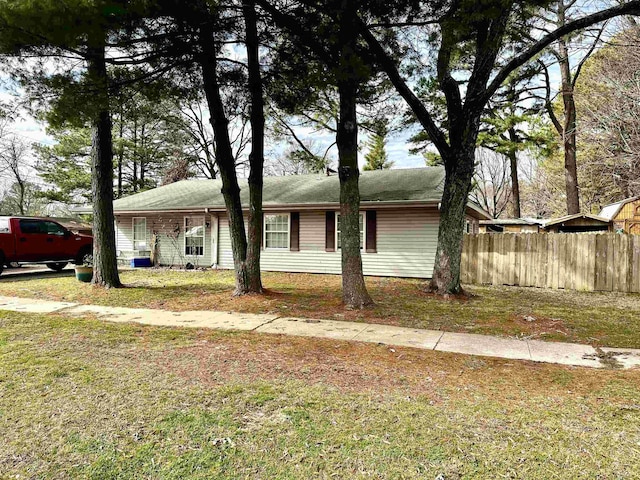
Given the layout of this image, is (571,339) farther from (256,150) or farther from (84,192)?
(84,192)

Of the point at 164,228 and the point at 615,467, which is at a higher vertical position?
the point at 164,228

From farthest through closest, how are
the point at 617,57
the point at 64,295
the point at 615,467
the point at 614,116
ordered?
Result: the point at 617,57 → the point at 614,116 → the point at 64,295 → the point at 615,467

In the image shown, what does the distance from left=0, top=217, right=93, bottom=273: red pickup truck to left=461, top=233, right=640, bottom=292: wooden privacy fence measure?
43.4 ft

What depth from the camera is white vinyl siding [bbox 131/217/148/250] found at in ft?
55.2

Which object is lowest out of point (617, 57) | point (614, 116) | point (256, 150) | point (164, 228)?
point (164, 228)

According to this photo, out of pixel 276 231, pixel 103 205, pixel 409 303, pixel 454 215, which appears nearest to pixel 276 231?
pixel 276 231

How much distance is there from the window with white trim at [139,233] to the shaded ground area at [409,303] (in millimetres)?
5012

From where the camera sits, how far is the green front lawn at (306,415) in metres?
2.41

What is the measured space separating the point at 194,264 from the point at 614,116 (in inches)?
569

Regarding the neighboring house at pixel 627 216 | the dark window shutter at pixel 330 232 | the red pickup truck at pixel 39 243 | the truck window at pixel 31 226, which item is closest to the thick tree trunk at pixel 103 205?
the red pickup truck at pixel 39 243

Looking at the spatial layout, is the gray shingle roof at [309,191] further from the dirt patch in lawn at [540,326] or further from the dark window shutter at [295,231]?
Result: the dirt patch in lawn at [540,326]

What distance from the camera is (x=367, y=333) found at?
579 cm

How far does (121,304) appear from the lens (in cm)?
803

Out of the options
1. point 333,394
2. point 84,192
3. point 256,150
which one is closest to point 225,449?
point 333,394
